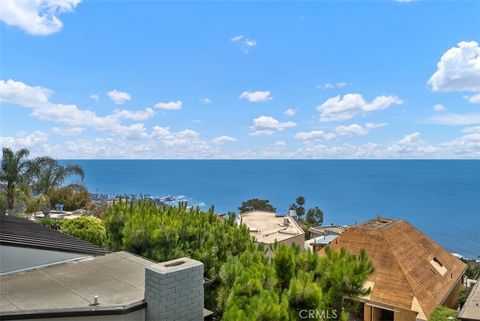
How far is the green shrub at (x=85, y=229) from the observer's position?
15945mm

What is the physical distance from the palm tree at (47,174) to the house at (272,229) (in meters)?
13.7

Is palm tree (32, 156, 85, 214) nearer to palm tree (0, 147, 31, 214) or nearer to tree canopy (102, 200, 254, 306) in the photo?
palm tree (0, 147, 31, 214)

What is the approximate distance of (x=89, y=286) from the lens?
19.7 ft

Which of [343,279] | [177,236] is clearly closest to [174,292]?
[343,279]

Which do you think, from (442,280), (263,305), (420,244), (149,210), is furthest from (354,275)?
(420,244)

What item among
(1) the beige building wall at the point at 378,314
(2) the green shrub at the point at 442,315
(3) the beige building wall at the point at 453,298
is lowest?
(3) the beige building wall at the point at 453,298

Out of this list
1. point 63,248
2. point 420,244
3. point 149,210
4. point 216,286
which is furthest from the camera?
point 420,244

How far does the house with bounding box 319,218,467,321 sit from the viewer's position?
14330mm

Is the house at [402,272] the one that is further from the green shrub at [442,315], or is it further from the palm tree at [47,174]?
the palm tree at [47,174]

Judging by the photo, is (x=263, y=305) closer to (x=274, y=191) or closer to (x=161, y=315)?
(x=161, y=315)

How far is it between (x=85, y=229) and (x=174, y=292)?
12427 millimetres

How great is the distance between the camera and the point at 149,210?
12.2 meters

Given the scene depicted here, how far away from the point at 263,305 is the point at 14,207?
21.0 m

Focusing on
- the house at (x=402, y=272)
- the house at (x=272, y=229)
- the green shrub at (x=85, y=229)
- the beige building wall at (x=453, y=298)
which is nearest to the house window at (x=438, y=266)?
the house at (x=402, y=272)
